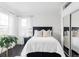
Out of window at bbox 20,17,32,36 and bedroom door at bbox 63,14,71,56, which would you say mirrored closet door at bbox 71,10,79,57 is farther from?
window at bbox 20,17,32,36

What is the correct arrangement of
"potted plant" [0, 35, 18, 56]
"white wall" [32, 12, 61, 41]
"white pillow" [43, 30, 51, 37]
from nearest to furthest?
"potted plant" [0, 35, 18, 56] < "white wall" [32, 12, 61, 41] < "white pillow" [43, 30, 51, 37]

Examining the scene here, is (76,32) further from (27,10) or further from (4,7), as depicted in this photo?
(4,7)

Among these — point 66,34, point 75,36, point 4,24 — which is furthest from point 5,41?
point 66,34

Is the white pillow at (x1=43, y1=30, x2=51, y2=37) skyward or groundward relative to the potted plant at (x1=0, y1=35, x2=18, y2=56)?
skyward

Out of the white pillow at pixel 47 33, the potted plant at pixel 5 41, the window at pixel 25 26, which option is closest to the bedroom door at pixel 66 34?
the white pillow at pixel 47 33

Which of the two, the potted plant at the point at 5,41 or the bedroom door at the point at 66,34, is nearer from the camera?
the potted plant at the point at 5,41

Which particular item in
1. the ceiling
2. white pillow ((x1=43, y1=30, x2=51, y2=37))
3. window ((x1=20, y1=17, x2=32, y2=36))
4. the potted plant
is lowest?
the potted plant

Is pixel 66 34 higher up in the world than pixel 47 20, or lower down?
lower down

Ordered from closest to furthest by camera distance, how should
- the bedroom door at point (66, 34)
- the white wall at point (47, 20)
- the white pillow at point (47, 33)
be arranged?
the white wall at point (47, 20), the white pillow at point (47, 33), the bedroom door at point (66, 34)

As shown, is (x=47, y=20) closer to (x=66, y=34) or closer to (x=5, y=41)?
(x=5, y=41)

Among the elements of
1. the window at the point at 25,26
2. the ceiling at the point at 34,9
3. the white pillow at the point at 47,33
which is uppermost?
the ceiling at the point at 34,9

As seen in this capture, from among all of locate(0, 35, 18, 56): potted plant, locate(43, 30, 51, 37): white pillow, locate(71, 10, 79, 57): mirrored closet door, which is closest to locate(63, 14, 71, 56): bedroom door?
locate(71, 10, 79, 57): mirrored closet door

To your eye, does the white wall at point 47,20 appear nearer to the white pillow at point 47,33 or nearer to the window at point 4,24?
the white pillow at point 47,33

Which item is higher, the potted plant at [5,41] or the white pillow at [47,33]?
the white pillow at [47,33]
